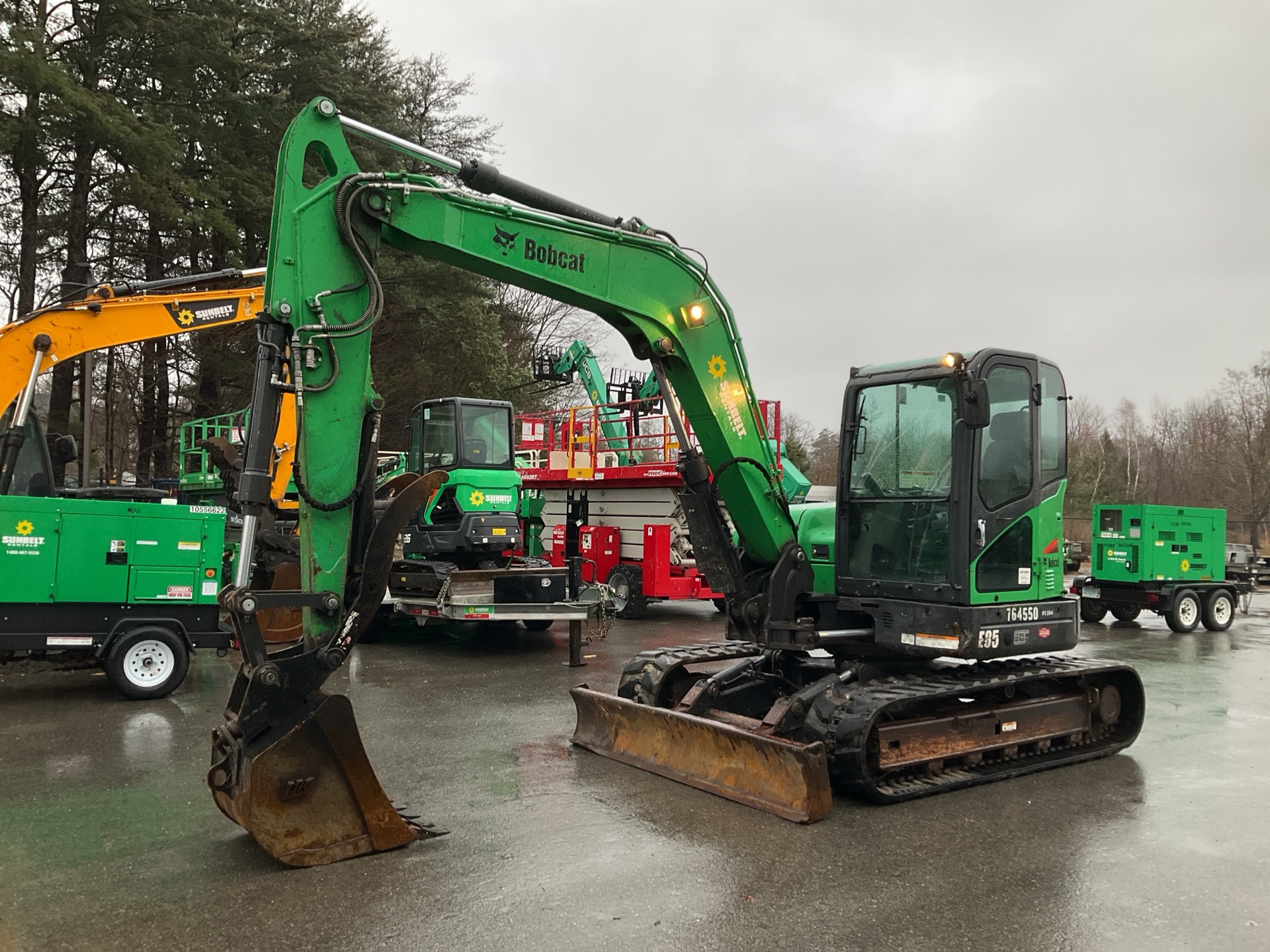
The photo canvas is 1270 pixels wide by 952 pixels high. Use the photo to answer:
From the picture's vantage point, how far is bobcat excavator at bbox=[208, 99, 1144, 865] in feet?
16.4

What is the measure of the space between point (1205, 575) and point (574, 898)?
1636cm

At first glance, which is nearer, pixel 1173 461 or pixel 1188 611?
pixel 1188 611

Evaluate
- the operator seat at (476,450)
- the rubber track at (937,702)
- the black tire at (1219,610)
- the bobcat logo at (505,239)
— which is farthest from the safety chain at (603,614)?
the black tire at (1219,610)

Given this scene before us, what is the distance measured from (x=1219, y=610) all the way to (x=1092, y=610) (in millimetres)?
1995

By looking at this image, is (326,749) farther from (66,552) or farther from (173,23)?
(173,23)

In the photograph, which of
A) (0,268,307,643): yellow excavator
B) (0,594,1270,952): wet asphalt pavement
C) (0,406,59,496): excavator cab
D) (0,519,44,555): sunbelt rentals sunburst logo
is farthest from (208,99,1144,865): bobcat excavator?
(0,406,59,496): excavator cab

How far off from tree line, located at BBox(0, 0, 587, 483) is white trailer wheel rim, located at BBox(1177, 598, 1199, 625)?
15312 millimetres

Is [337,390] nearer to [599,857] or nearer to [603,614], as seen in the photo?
[599,857]

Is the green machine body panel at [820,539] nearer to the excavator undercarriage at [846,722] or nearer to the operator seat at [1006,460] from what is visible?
the excavator undercarriage at [846,722]

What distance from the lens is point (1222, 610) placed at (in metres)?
17.1

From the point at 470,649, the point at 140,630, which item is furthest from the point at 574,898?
the point at 470,649

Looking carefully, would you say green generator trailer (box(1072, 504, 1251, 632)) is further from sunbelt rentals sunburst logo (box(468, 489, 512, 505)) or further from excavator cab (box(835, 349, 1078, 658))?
excavator cab (box(835, 349, 1078, 658))

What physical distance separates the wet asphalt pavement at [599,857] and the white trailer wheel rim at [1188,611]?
902cm

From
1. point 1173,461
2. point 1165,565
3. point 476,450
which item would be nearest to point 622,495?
point 476,450
